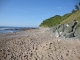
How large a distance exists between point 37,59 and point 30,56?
0.77 m

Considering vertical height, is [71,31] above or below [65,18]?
below

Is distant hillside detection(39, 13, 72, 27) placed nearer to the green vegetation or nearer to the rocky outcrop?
the green vegetation

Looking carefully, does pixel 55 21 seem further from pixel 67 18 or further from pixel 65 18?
pixel 67 18

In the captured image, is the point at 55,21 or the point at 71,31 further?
the point at 55,21

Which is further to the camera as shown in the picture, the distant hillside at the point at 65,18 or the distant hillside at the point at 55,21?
the distant hillside at the point at 55,21

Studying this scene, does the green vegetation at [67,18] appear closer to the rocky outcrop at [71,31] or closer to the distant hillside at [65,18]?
the distant hillside at [65,18]

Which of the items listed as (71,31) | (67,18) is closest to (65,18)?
(67,18)

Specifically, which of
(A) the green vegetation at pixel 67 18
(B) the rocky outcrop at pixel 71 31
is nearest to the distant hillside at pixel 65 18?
(A) the green vegetation at pixel 67 18

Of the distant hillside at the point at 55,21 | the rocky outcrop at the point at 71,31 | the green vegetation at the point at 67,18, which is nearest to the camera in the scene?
the rocky outcrop at the point at 71,31

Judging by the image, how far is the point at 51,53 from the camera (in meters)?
8.75

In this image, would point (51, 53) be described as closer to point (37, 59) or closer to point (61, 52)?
point (61, 52)

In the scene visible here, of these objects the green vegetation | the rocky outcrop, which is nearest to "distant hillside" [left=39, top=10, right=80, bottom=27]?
the green vegetation

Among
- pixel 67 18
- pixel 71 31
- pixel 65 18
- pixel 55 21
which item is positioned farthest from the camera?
pixel 55 21

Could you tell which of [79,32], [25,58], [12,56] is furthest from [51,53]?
[79,32]
